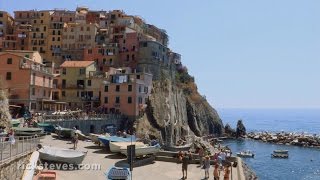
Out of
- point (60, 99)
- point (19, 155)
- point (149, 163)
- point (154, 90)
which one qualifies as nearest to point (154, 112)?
point (154, 90)

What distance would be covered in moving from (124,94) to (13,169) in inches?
2223

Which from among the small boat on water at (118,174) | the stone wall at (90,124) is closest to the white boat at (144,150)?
→ the small boat on water at (118,174)

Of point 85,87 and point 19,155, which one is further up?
point 85,87

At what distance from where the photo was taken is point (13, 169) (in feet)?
64.5

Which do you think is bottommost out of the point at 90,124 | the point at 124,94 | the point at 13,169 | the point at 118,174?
the point at 118,174

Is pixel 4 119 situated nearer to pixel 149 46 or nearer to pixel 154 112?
pixel 154 112

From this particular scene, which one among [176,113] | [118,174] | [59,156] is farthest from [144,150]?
[176,113]

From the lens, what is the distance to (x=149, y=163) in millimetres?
29344

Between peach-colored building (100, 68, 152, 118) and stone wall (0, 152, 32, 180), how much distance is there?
175 ft

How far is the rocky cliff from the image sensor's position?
81125 millimetres

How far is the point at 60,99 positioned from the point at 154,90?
19.2 metres

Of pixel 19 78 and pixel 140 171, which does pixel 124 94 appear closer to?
pixel 19 78

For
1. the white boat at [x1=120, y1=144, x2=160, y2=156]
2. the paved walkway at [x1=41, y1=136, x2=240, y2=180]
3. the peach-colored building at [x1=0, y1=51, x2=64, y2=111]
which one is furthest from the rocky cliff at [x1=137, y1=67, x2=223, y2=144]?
the paved walkway at [x1=41, y1=136, x2=240, y2=180]

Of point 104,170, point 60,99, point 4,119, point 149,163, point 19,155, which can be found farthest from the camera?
point 60,99
